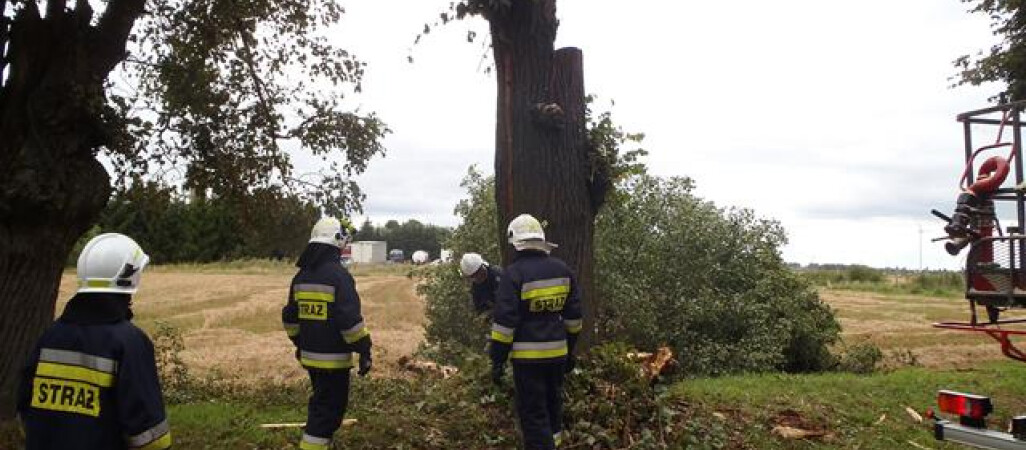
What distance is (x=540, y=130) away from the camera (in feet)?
22.9

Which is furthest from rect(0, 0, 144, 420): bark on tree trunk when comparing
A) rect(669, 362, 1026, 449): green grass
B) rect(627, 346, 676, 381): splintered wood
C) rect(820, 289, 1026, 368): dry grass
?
rect(820, 289, 1026, 368): dry grass

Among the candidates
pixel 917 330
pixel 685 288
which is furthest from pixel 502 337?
pixel 917 330

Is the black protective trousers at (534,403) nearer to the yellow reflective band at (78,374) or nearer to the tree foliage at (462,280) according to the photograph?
the yellow reflective band at (78,374)

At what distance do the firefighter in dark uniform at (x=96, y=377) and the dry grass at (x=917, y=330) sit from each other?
9.78 metres

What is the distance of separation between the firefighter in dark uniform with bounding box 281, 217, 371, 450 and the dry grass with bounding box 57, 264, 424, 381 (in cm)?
530

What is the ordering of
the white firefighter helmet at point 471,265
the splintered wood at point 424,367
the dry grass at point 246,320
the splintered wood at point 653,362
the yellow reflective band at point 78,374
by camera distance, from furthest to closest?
the dry grass at point 246,320, the splintered wood at point 424,367, the white firefighter helmet at point 471,265, the splintered wood at point 653,362, the yellow reflective band at point 78,374

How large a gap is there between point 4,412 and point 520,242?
5.10 m

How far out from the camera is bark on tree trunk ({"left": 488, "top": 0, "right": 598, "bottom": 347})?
275 inches

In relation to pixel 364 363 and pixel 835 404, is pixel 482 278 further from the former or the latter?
pixel 835 404

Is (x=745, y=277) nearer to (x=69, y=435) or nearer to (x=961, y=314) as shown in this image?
(x=69, y=435)

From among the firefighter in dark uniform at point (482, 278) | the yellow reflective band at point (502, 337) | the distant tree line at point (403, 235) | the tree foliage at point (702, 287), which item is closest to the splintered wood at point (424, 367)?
the firefighter in dark uniform at point (482, 278)

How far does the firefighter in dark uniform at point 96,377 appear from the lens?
3455mm

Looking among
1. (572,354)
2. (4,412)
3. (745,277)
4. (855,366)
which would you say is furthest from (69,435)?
(855,366)

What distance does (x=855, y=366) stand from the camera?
12461 millimetres
